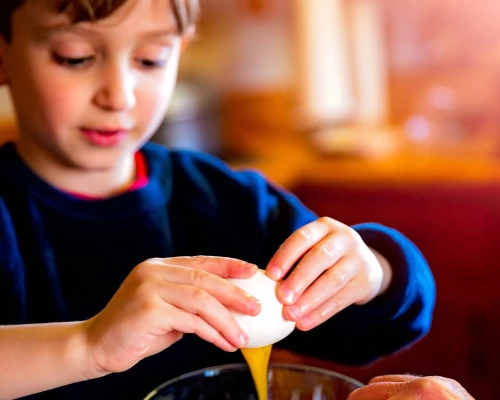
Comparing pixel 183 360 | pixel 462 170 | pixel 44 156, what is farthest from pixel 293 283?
pixel 462 170

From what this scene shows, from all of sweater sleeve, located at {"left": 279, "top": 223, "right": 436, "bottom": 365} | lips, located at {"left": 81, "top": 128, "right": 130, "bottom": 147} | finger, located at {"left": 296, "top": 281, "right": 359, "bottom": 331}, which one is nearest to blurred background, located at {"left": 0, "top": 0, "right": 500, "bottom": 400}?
sweater sleeve, located at {"left": 279, "top": 223, "right": 436, "bottom": 365}

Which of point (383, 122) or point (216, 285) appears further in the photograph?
point (383, 122)

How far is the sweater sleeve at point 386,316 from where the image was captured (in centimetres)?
78

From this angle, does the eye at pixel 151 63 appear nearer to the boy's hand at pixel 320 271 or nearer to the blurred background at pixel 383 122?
the boy's hand at pixel 320 271

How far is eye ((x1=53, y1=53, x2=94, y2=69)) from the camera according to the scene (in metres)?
0.72

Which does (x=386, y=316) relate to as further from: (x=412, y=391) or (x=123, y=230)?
(x=123, y=230)

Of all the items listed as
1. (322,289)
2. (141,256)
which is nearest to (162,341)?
(322,289)

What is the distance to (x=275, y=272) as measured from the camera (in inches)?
23.7

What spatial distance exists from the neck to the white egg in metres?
0.31

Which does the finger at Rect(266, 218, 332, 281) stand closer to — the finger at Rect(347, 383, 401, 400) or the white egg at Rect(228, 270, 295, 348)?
the white egg at Rect(228, 270, 295, 348)

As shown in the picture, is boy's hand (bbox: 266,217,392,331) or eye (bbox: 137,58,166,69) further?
eye (bbox: 137,58,166,69)

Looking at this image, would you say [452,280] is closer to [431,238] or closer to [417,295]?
[431,238]

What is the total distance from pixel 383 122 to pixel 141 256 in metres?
1.29

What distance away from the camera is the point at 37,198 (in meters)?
0.81
